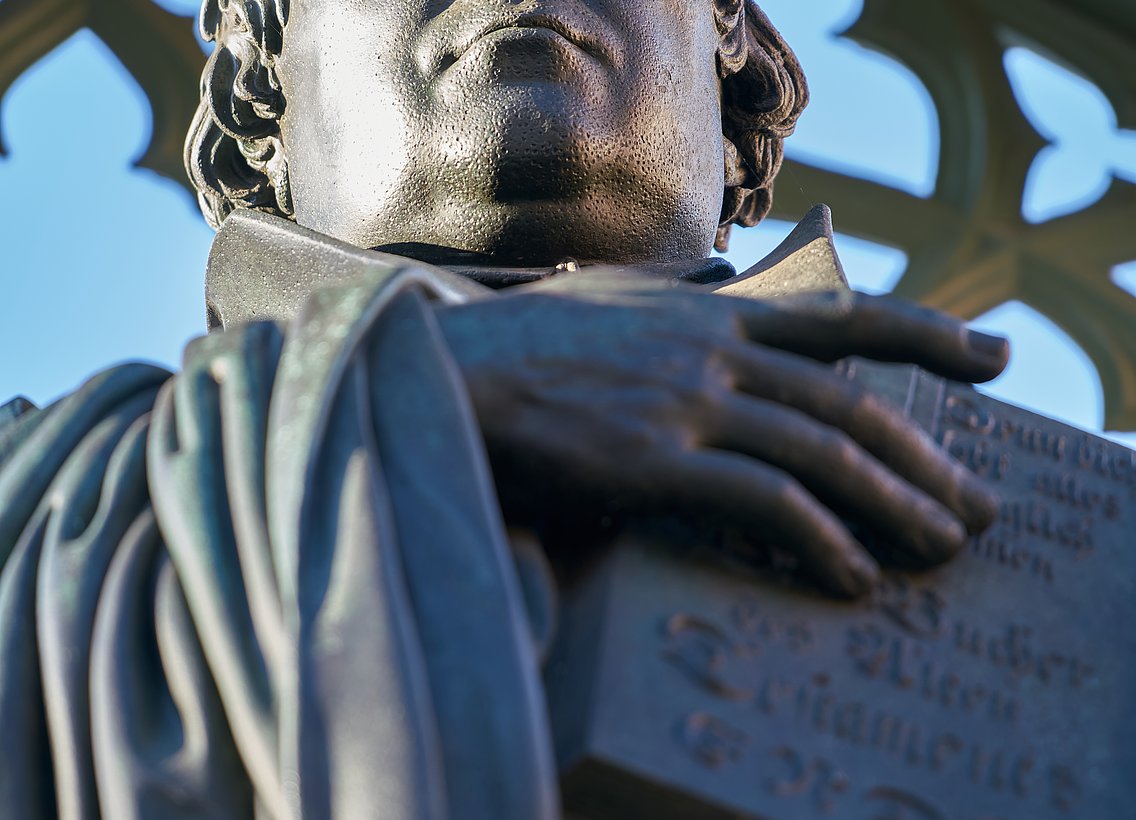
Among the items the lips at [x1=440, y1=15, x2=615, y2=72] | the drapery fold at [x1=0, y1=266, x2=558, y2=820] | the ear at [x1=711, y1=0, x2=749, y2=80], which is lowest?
the drapery fold at [x1=0, y1=266, x2=558, y2=820]

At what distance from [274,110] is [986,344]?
1.04m

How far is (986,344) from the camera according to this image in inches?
63.4

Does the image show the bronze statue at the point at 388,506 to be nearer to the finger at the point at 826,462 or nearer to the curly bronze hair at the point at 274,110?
the finger at the point at 826,462

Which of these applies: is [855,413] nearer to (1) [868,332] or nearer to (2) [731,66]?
(1) [868,332]

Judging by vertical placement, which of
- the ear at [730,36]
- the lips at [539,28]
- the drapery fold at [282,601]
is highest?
the lips at [539,28]

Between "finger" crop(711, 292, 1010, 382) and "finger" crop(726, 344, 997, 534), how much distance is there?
0.05 ft

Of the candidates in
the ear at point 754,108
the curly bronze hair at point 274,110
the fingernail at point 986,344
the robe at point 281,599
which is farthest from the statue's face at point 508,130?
the fingernail at point 986,344

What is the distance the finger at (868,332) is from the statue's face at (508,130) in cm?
53

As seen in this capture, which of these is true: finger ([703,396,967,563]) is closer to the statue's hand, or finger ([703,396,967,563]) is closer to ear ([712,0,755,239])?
the statue's hand

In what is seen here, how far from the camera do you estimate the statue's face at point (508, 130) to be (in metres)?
2.09

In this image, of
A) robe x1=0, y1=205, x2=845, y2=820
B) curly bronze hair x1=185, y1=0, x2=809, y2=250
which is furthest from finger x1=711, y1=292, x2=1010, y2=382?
curly bronze hair x1=185, y1=0, x2=809, y2=250

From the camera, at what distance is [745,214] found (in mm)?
2629

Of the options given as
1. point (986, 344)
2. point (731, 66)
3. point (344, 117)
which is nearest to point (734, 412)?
point (986, 344)

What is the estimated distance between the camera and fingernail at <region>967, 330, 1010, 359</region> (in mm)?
1606
